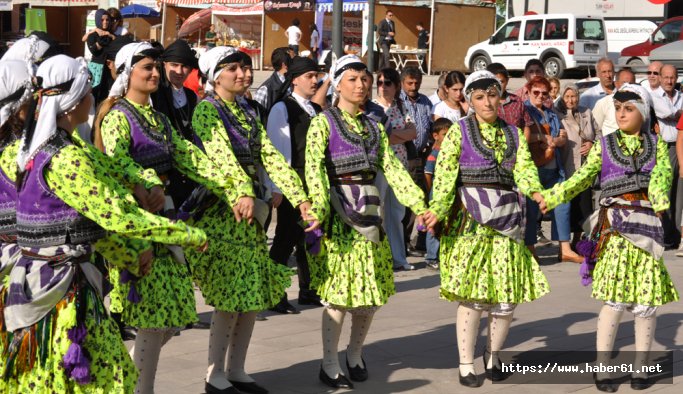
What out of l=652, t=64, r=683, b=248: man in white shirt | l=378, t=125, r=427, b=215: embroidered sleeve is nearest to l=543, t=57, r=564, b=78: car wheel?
l=652, t=64, r=683, b=248: man in white shirt

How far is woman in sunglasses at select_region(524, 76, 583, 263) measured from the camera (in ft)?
35.6

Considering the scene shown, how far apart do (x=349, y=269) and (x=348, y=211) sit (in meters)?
0.34

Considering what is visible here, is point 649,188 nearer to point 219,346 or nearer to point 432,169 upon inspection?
point 219,346

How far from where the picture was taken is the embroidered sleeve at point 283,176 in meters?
6.48

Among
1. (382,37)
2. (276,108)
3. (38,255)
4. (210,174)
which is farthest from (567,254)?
(382,37)

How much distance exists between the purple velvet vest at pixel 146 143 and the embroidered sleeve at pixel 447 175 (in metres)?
1.80

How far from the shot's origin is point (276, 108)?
8.20 metres

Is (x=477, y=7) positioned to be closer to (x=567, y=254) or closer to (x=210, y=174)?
(x=567, y=254)

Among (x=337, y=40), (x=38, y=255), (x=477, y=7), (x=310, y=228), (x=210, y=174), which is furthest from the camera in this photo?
(x=477, y=7)

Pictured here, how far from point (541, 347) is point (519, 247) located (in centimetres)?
123

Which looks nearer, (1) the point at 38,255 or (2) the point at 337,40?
(1) the point at 38,255

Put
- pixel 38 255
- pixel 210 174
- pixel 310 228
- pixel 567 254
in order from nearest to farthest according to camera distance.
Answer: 1. pixel 38 255
2. pixel 210 174
3. pixel 310 228
4. pixel 567 254

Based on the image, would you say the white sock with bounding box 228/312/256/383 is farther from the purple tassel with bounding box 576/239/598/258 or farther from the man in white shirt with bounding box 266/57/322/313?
the purple tassel with bounding box 576/239/598/258

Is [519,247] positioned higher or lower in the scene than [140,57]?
lower
